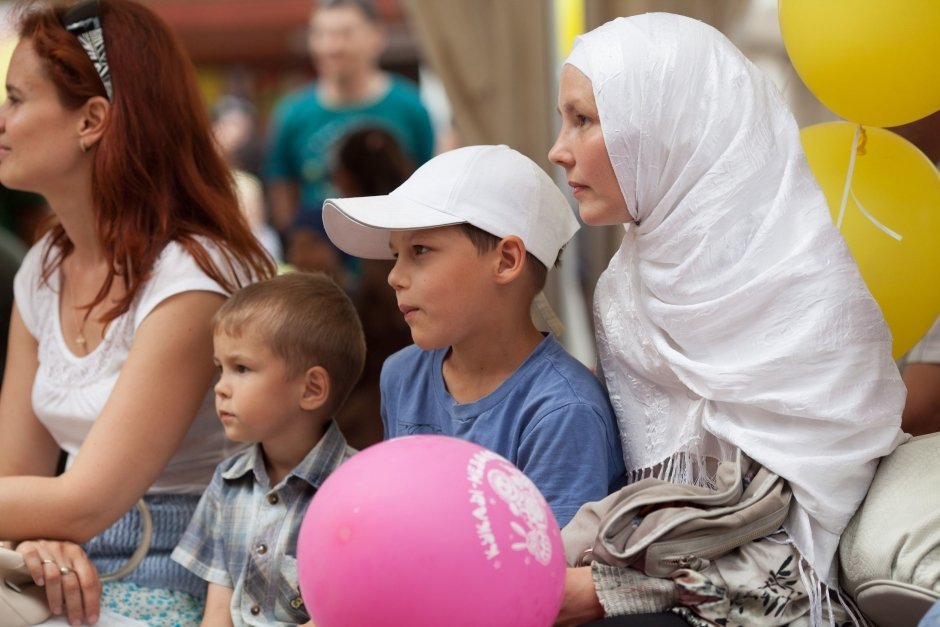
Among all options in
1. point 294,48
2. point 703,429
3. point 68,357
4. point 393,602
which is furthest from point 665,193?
point 294,48

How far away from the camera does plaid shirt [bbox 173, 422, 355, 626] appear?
8.20 feet

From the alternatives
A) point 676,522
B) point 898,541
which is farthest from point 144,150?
point 898,541

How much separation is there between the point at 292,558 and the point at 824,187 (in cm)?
134

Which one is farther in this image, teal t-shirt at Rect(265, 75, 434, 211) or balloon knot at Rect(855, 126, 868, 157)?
teal t-shirt at Rect(265, 75, 434, 211)

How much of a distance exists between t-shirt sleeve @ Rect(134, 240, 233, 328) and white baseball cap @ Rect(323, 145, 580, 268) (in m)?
0.36

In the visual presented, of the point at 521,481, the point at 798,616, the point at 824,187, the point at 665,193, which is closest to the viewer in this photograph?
the point at 521,481

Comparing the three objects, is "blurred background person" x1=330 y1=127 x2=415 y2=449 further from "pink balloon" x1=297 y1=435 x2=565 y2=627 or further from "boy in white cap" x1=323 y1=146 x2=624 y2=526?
"pink balloon" x1=297 y1=435 x2=565 y2=627

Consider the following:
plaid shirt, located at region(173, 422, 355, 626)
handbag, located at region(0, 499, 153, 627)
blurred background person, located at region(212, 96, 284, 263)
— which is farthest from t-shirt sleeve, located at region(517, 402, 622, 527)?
blurred background person, located at region(212, 96, 284, 263)

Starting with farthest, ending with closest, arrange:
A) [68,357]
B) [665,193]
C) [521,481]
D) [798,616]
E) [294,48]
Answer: [294,48] → [68,357] → [665,193] → [798,616] → [521,481]

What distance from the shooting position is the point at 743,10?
12.7ft

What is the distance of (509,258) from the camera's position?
242 centimetres

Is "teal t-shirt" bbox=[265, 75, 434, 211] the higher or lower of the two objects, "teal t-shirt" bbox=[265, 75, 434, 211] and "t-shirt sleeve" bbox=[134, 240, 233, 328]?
the lower

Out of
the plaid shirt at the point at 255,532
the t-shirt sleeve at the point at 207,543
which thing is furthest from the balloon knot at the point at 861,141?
the t-shirt sleeve at the point at 207,543

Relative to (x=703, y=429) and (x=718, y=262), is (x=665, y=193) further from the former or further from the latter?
(x=703, y=429)
